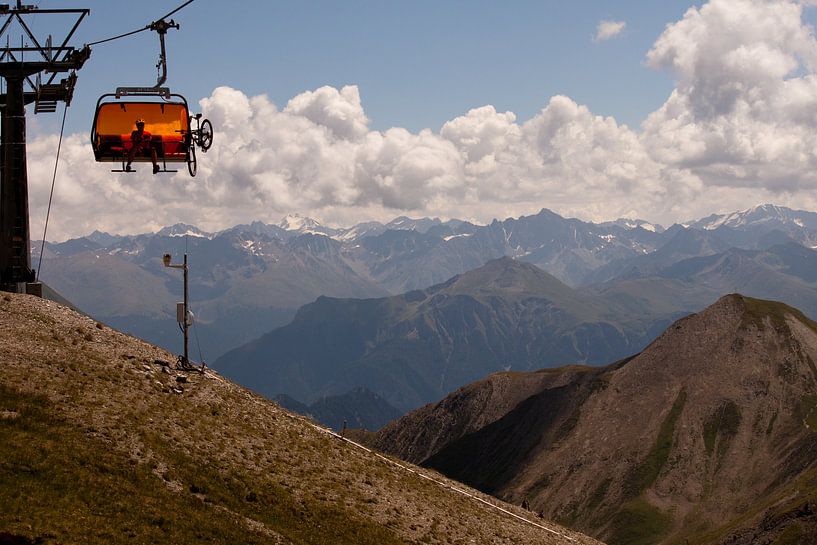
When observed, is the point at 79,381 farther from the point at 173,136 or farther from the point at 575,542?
the point at 575,542

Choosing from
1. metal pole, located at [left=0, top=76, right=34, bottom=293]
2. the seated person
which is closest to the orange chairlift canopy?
the seated person

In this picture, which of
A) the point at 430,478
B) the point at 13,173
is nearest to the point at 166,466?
the point at 430,478

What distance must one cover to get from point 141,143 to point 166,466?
51.6 ft

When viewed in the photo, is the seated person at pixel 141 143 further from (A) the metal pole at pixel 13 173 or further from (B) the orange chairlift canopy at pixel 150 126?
(A) the metal pole at pixel 13 173

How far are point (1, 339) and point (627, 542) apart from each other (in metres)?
160

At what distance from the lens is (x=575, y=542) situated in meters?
53.7

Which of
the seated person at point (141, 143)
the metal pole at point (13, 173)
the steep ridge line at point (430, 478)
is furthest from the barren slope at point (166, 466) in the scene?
the seated person at point (141, 143)

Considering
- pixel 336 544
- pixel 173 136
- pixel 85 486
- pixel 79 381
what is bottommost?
pixel 336 544

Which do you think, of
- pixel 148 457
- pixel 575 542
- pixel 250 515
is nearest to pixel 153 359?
pixel 148 457

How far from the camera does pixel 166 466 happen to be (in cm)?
3616

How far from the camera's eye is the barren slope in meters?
31.0

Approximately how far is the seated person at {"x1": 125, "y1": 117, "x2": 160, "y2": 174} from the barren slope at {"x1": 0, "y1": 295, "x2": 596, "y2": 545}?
37.2ft

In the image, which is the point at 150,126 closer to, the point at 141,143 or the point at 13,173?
the point at 141,143

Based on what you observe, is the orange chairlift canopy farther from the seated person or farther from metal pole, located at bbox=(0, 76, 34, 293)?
metal pole, located at bbox=(0, 76, 34, 293)
